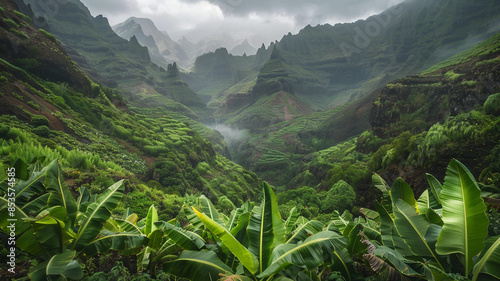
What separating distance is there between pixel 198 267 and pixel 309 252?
1.44m

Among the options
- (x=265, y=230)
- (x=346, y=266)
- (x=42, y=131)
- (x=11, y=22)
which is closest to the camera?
(x=265, y=230)

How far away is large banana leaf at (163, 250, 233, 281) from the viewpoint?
2789 mm

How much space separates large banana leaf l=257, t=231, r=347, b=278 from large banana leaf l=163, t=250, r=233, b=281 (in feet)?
2.35

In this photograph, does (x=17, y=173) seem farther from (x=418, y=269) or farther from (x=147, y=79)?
(x=147, y=79)

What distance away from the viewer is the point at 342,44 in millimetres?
171875

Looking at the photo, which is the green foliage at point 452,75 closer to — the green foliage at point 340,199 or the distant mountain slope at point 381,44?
the green foliage at point 340,199

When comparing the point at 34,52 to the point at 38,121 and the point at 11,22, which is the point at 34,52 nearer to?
the point at 11,22

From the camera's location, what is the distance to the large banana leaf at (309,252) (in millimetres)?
2547

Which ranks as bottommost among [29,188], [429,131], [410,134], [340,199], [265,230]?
[340,199]

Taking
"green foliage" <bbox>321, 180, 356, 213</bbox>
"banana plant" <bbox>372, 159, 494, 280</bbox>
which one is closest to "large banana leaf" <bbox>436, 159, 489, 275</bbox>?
"banana plant" <bbox>372, 159, 494, 280</bbox>

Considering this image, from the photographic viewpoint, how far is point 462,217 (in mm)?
2783

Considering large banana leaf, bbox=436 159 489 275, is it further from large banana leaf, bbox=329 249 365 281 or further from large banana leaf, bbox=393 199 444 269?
large banana leaf, bbox=329 249 365 281

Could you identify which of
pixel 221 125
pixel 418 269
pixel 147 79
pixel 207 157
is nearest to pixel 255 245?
pixel 418 269

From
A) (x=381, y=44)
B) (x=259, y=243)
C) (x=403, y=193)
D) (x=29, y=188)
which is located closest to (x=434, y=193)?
(x=403, y=193)
